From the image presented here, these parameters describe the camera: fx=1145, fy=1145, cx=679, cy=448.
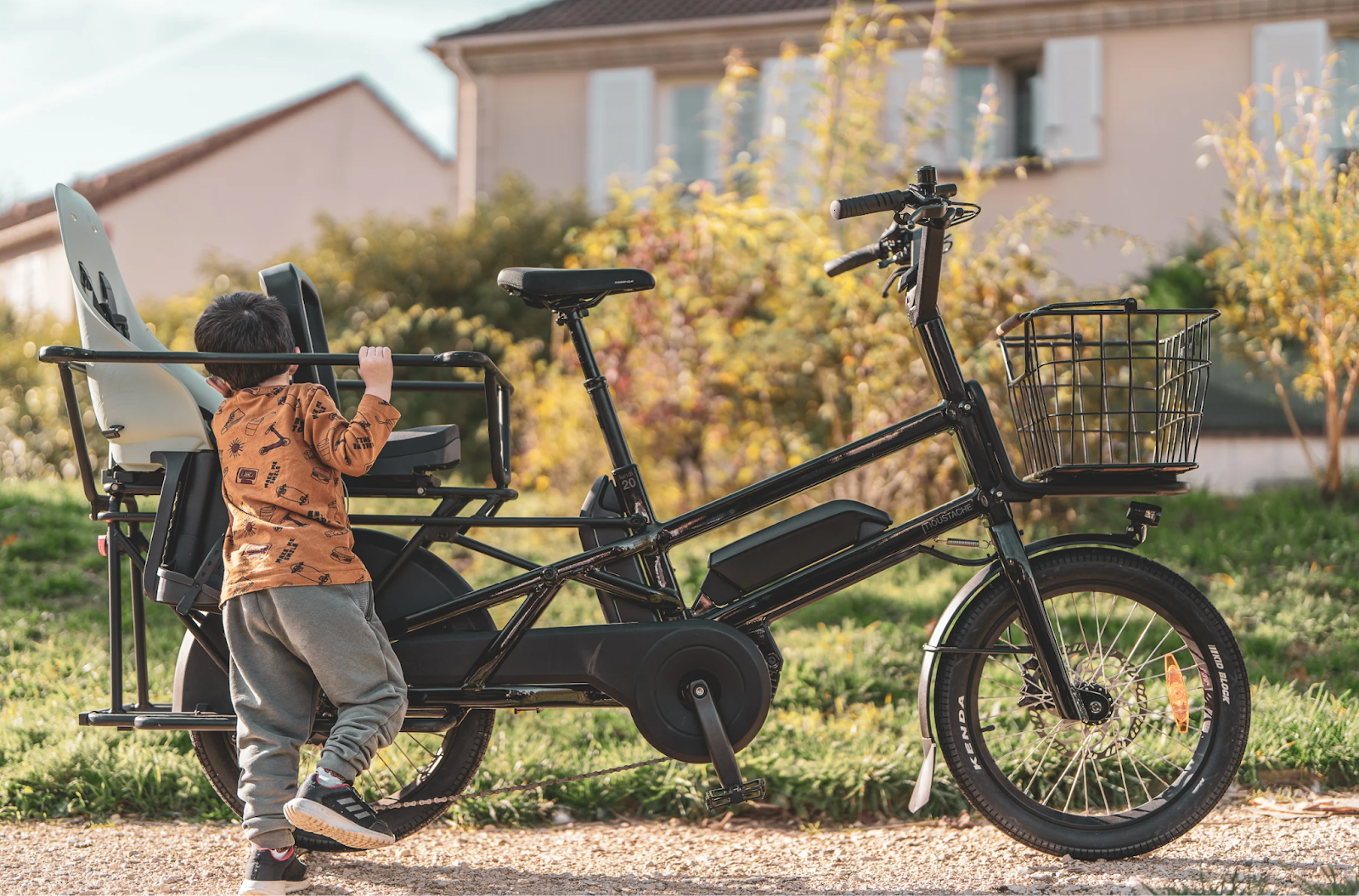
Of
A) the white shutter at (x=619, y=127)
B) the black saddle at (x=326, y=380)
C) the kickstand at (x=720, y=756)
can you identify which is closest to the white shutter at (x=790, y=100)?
the white shutter at (x=619, y=127)

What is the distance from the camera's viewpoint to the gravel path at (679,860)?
8.71 feet

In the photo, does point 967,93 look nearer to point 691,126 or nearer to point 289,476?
point 691,126

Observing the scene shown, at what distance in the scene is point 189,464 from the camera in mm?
2648

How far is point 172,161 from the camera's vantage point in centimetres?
1662

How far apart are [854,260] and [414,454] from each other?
45.6 inches

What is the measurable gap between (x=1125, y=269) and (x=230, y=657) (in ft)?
30.4

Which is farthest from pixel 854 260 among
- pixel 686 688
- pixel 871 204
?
pixel 686 688

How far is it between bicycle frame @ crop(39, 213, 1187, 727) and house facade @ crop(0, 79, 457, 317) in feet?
45.0

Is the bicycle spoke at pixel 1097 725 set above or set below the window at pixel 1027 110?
below

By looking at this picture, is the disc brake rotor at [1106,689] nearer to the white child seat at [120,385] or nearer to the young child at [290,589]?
the young child at [290,589]

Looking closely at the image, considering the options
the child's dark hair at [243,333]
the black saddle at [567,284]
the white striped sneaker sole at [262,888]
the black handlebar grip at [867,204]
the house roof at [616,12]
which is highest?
the house roof at [616,12]

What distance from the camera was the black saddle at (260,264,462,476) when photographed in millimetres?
2684

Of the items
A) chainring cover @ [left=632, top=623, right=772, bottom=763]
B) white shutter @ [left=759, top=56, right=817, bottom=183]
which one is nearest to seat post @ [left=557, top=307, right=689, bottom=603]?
chainring cover @ [left=632, top=623, right=772, bottom=763]

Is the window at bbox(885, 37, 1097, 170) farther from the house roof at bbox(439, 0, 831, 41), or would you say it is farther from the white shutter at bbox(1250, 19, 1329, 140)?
the house roof at bbox(439, 0, 831, 41)
